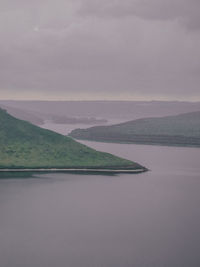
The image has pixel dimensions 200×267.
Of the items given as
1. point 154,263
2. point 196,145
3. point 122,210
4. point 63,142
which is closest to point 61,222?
point 122,210

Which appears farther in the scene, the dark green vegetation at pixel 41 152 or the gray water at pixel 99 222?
the dark green vegetation at pixel 41 152

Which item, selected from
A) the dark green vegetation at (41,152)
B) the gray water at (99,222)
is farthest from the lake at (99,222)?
the dark green vegetation at (41,152)

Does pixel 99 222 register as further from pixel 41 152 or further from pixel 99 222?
pixel 41 152

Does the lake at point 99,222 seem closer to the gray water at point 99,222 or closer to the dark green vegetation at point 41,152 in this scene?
the gray water at point 99,222

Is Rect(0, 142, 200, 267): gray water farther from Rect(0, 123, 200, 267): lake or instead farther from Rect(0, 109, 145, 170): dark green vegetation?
Rect(0, 109, 145, 170): dark green vegetation

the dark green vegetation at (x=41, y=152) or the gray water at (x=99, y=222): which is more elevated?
the dark green vegetation at (x=41, y=152)

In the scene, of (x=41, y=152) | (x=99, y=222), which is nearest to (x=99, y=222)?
(x=99, y=222)

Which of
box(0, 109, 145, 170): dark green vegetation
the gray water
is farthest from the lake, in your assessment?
box(0, 109, 145, 170): dark green vegetation
